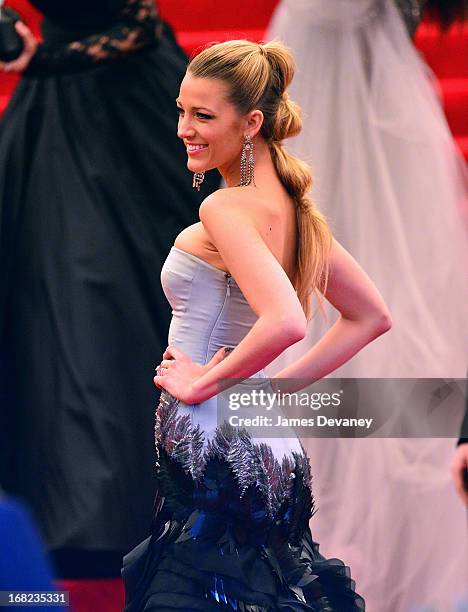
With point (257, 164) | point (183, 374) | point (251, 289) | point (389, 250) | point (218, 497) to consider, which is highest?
point (257, 164)

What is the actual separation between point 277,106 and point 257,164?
0.09 meters

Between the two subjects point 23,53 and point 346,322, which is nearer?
point 346,322

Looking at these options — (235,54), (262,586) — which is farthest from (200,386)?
(235,54)

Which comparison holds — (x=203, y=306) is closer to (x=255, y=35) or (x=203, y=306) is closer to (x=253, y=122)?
(x=253, y=122)

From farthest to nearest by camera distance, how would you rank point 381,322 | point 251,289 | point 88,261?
point 88,261 → point 381,322 → point 251,289

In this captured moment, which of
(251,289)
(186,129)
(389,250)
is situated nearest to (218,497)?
(251,289)

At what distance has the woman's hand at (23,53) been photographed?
2975mm

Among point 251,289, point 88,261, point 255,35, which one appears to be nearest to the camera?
point 251,289

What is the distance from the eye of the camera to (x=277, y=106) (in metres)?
1.91

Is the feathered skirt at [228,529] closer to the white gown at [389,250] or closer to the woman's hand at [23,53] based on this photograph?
the white gown at [389,250]

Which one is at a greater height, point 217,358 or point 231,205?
point 231,205

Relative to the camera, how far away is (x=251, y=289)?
1807 mm

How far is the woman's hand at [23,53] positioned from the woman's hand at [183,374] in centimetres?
128

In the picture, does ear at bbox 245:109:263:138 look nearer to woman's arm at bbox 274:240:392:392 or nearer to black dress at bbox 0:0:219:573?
woman's arm at bbox 274:240:392:392
